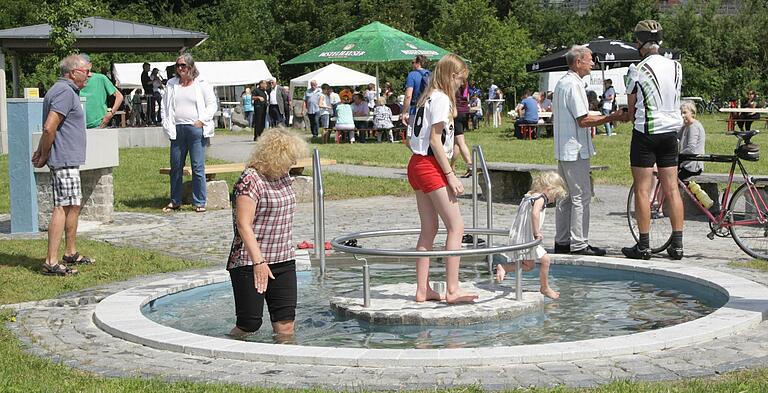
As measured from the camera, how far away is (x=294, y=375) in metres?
6.18

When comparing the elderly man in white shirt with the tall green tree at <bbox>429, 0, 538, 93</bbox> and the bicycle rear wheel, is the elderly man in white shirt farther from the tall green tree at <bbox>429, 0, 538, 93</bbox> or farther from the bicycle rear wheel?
the tall green tree at <bbox>429, 0, 538, 93</bbox>

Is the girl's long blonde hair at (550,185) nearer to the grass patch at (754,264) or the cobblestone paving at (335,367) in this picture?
the cobblestone paving at (335,367)

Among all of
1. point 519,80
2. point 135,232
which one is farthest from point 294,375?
point 519,80

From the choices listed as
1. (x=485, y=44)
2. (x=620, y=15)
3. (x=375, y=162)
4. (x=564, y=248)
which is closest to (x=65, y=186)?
(x=564, y=248)

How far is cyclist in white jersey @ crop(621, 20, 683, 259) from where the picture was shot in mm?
10391

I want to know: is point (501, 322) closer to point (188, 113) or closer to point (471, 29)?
point (188, 113)

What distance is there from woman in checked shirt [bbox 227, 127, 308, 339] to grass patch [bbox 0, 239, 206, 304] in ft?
7.98

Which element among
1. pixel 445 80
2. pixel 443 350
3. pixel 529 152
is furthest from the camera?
pixel 529 152

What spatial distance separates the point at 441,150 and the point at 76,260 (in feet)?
14.3

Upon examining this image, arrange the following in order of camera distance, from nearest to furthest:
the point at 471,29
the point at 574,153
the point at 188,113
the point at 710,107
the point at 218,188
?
the point at 574,153 → the point at 188,113 → the point at 218,188 → the point at 710,107 → the point at 471,29

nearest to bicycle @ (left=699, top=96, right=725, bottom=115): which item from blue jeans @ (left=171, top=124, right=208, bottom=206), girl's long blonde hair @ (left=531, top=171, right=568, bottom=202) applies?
blue jeans @ (left=171, top=124, right=208, bottom=206)

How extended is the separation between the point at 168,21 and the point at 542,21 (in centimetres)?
2289

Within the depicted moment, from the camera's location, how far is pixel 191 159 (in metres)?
15.3

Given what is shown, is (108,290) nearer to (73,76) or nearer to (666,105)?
(73,76)
